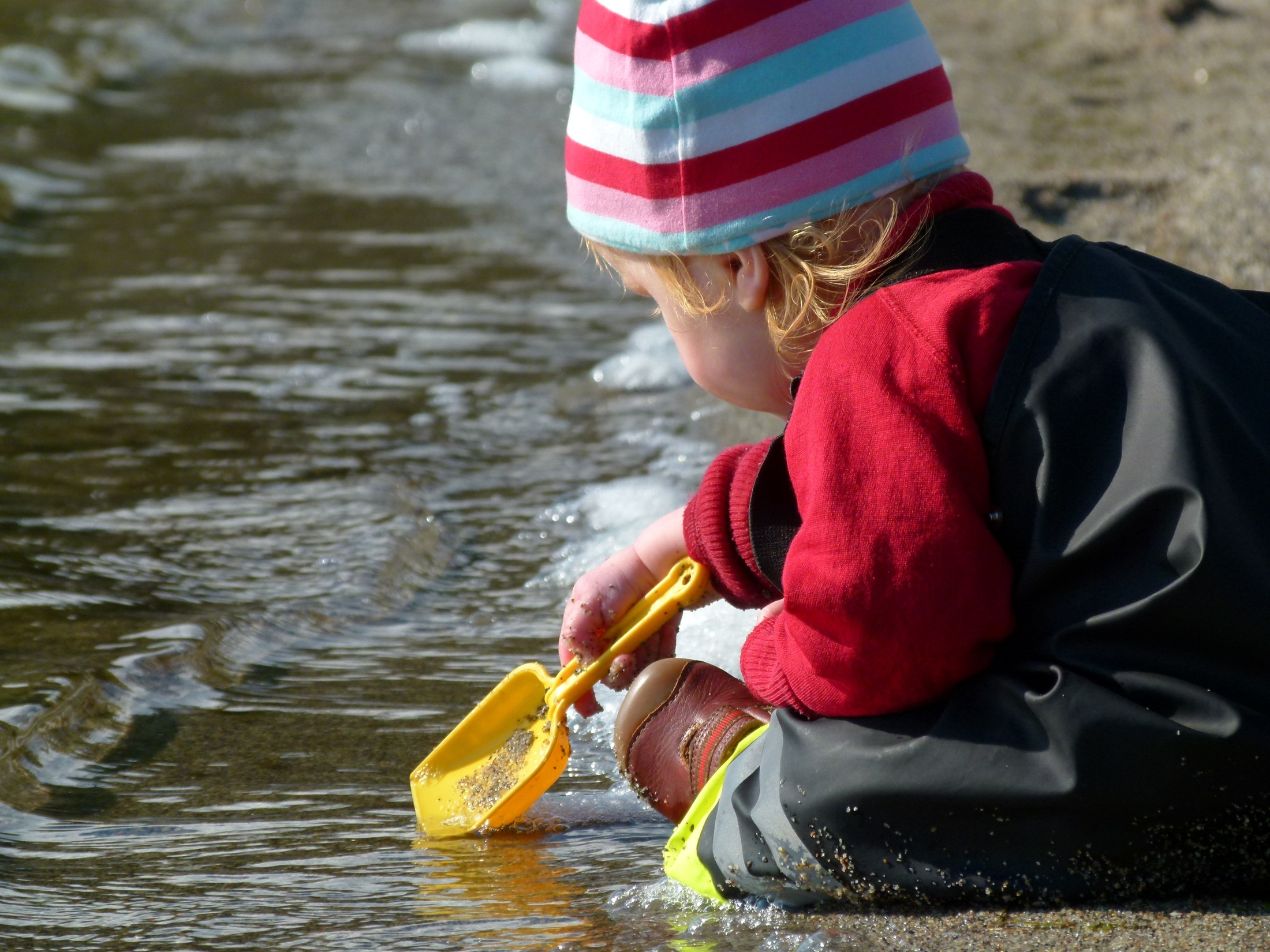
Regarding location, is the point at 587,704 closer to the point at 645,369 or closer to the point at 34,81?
the point at 645,369

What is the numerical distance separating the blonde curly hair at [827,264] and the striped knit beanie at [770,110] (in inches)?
0.8

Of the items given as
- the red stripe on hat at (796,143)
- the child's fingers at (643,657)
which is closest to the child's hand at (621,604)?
the child's fingers at (643,657)

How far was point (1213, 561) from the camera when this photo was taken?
1.38 m

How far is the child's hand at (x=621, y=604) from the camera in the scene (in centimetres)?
203

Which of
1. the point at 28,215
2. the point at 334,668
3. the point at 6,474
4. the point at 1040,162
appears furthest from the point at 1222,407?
the point at 28,215

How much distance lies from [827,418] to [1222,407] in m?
0.37

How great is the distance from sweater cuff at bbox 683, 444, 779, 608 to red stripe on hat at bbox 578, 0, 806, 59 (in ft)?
1.58

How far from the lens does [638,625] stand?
6.55 feet

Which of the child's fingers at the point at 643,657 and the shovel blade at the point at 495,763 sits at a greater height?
the child's fingers at the point at 643,657

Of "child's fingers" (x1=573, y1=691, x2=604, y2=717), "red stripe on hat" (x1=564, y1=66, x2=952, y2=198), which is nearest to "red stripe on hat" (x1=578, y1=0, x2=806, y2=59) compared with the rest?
"red stripe on hat" (x1=564, y1=66, x2=952, y2=198)

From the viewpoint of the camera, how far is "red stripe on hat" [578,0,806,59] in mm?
1729

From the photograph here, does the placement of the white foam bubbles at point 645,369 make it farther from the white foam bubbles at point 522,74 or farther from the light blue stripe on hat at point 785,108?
the white foam bubbles at point 522,74

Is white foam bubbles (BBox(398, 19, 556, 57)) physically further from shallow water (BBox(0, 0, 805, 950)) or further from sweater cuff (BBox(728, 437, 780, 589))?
sweater cuff (BBox(728, 437, 780, 589))

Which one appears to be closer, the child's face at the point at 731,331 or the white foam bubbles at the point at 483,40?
the child's face at the point at 731,331
